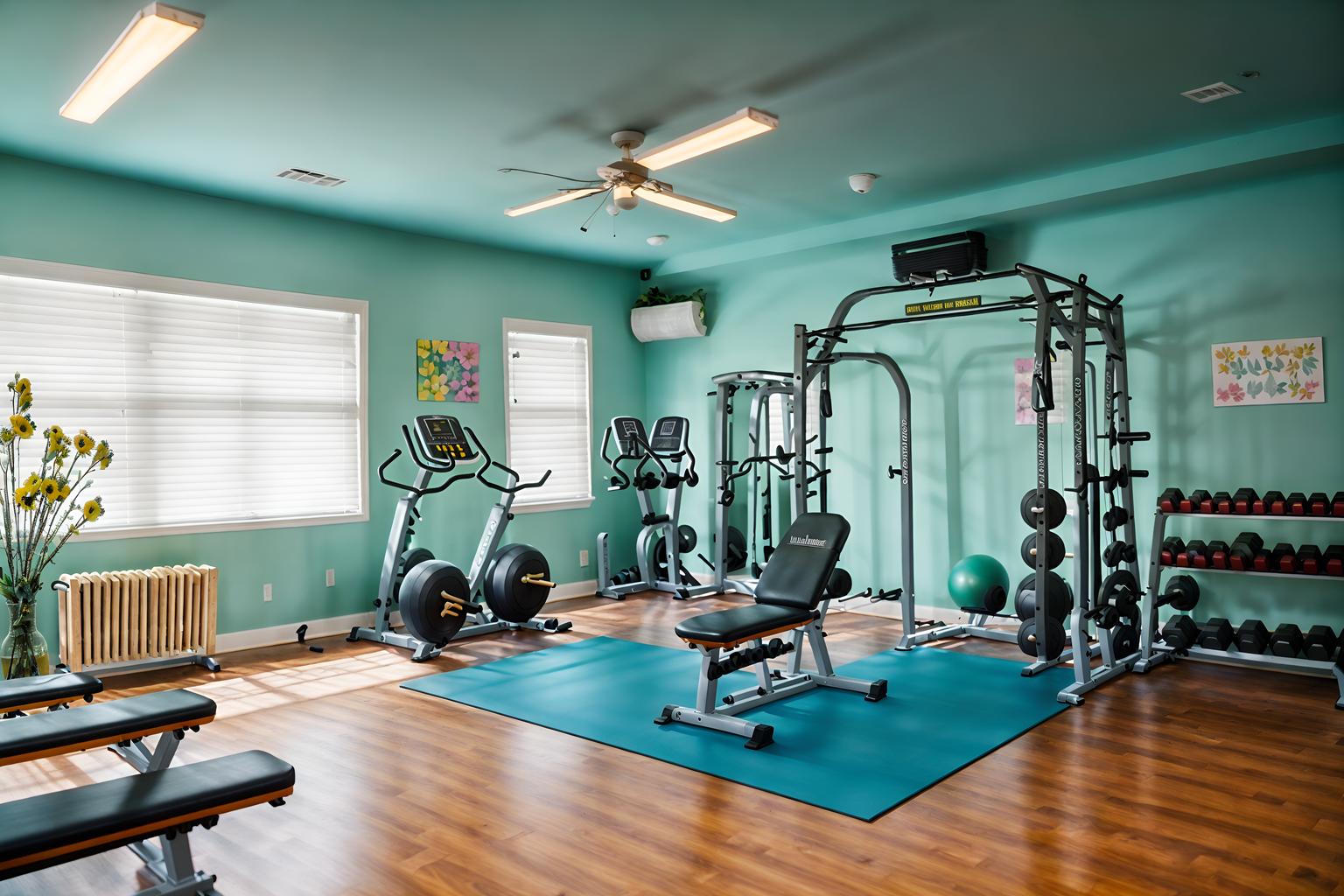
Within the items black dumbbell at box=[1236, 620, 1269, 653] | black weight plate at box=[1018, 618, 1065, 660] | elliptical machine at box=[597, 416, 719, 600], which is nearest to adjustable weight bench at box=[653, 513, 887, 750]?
black weight plate at box=[1018, 618, 1065, 660]

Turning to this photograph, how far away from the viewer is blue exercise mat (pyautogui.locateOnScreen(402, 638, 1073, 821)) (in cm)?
328

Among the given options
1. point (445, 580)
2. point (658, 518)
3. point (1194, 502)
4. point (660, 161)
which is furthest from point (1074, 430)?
point (658, 518)

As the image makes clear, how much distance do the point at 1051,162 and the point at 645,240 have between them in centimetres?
291

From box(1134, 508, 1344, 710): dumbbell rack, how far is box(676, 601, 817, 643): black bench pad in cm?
192

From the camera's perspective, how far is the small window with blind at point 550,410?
7.04 m

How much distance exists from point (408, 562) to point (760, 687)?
2.70 meters

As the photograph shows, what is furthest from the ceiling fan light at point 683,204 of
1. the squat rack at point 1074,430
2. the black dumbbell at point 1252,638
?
the black dumbbell at point 1252,638

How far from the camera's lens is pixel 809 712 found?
13.2 ft

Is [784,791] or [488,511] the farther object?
[488,511]

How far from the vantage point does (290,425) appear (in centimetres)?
576

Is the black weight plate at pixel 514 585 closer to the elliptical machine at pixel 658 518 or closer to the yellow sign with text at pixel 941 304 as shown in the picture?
the elliptical machine at pixel 658 518

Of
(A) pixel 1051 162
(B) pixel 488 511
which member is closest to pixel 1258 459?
(A) pixel 1051 162

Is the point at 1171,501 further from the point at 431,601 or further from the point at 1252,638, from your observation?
the point at 431,601

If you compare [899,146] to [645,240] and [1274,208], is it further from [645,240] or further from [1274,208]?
[645,240]
